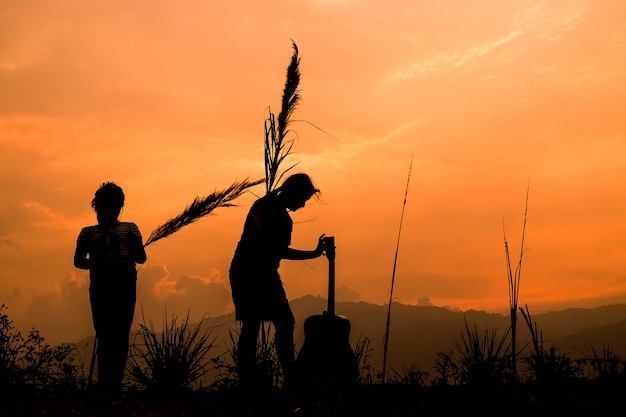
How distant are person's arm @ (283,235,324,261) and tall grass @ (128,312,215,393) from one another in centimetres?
81

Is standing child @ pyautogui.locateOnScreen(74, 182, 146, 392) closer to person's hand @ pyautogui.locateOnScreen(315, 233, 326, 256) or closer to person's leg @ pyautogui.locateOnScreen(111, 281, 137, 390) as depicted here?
person's leg @ pyautogui.locateOnScreen(111, 281, 137, 390)

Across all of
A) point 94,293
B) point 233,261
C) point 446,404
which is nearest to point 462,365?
point 446,404

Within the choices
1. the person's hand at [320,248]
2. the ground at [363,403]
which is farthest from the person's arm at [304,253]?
the ground at [363,403]

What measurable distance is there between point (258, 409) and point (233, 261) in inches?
53.7

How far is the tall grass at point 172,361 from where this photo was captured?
4141 mm

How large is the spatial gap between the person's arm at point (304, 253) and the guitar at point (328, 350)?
Result: 1.6 inches

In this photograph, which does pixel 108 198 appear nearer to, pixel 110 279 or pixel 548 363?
pixel 110 279

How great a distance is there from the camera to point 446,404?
3479 millimetres

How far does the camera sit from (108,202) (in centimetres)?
459

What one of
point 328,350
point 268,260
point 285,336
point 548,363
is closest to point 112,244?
point 268,260

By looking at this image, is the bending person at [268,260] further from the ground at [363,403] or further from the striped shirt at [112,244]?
the striped shirt at [112,244]

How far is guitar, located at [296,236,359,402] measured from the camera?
13.0 ft

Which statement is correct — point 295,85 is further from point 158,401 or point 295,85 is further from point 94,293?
point 158,401

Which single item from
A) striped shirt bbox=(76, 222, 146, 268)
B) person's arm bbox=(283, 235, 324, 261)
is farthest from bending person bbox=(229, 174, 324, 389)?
striped shirt bbox=(76, 222, 146, 268)
